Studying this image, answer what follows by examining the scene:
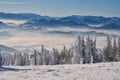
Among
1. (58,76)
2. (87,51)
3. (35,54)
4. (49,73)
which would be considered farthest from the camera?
(35,54)

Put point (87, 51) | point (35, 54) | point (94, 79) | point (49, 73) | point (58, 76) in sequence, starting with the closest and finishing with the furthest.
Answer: point (94, 79), point (58, 76), point (49, 73), point (87, 51), point (35, 54)

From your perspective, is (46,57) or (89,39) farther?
(46,57)

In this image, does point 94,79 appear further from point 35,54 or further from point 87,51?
point 35,54

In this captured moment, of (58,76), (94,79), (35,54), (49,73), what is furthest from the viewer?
(35,54)

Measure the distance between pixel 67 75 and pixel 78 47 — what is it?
7058cm

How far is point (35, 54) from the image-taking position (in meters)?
139

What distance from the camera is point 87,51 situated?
381 ft

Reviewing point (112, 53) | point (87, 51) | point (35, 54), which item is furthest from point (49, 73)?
point (35, 54)

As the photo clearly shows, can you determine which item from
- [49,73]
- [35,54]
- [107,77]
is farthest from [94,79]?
[35,54]

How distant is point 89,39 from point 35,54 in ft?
101

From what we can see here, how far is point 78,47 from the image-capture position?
388ft

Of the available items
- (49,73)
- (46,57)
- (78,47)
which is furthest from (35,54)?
(49,73)

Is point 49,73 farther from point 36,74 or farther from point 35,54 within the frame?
point 35,54

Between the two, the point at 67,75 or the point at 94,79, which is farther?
the point at 67,75
